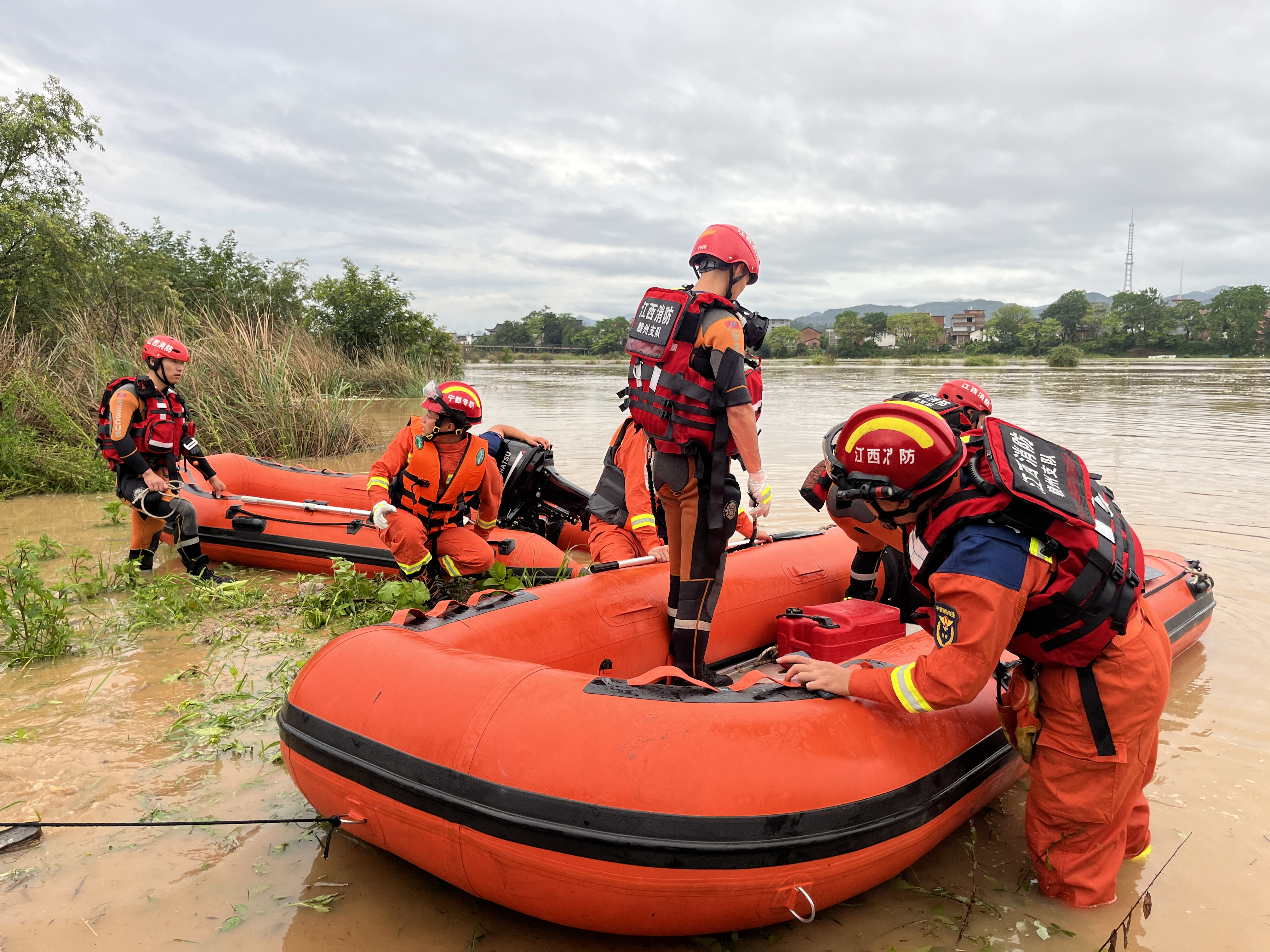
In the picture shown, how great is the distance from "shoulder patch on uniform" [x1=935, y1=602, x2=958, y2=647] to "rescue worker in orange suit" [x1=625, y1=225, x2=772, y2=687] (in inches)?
43.9

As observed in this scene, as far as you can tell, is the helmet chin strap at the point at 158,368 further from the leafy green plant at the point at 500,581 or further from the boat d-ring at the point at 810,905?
the boat d-ring at the point at 810,905

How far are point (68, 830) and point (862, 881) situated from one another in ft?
8.32

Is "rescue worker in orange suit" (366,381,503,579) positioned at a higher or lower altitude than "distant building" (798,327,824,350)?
lower

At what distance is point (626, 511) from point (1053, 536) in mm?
2436

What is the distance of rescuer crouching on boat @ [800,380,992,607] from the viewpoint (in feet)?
10.7

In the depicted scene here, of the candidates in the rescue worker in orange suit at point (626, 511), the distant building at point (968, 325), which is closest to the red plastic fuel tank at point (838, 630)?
the rescue worker in orange suit at point (626, 511)

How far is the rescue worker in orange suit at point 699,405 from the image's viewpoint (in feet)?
9.71

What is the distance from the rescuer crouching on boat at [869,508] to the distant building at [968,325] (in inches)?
3931

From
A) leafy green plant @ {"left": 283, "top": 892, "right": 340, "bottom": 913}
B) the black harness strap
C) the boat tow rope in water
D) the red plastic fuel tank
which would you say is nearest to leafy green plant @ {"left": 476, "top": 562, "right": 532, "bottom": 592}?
the red plastic fuel tank

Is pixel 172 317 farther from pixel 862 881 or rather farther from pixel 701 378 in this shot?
pixel 862 881

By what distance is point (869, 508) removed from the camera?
9.46 feet

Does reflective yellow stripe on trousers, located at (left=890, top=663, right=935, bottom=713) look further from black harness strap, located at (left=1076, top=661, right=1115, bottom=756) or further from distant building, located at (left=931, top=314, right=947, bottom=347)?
distant building, located at (left=931, top=314, right=947, bottom=347)

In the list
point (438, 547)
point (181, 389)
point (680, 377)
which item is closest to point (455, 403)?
point (438, 547)

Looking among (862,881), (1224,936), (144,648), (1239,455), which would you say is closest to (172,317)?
(144,648)
